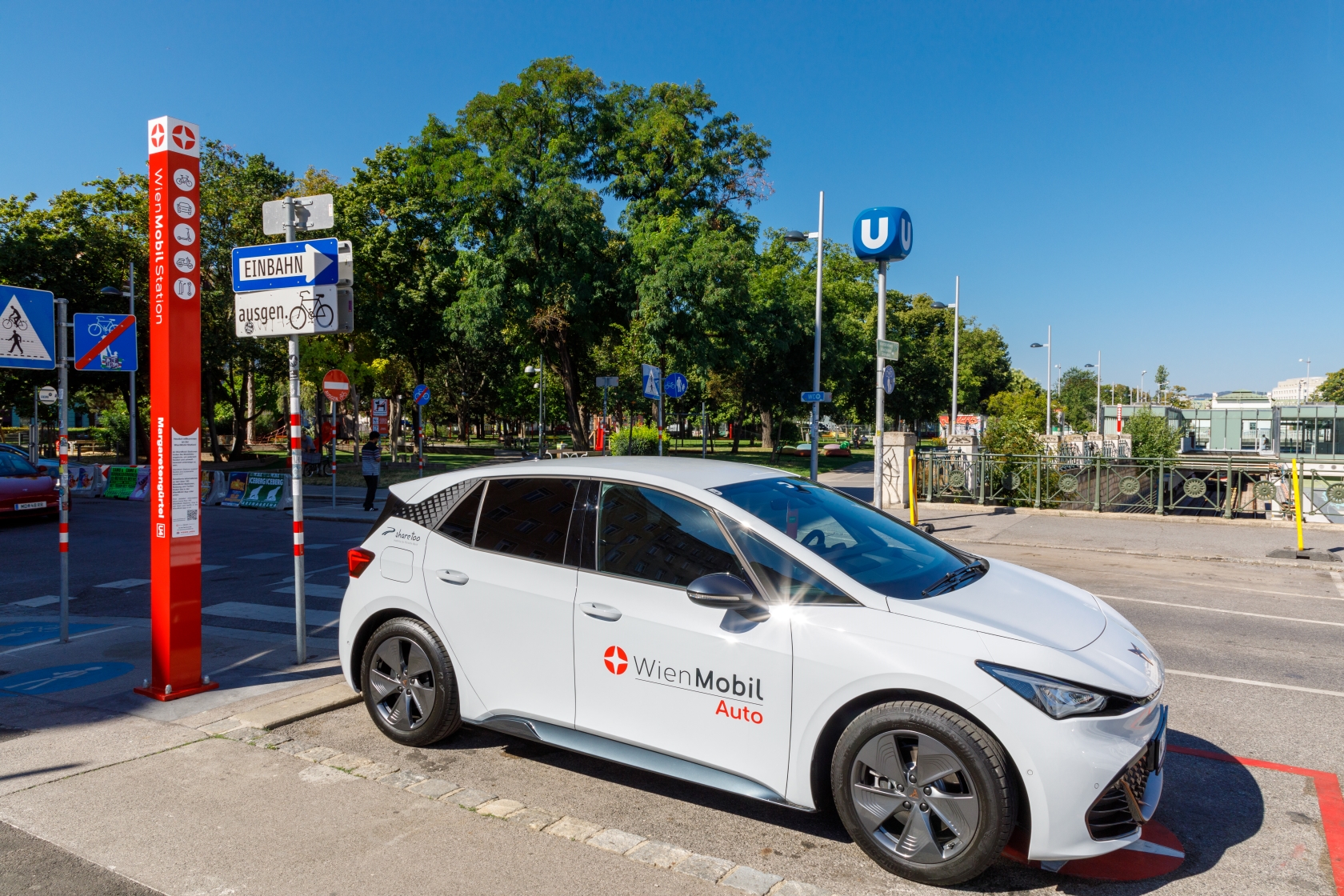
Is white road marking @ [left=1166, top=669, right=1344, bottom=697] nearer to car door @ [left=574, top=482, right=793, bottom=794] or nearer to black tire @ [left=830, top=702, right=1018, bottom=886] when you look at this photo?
black tire @ [left=830, top=702, right=1018, bottom=886]

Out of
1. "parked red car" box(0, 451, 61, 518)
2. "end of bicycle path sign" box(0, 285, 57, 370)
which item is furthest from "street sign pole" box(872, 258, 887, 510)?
"parked red car" box(0, 451, 61, 518)

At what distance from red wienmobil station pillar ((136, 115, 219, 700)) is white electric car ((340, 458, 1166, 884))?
1.37 m

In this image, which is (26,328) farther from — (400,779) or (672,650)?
(672,650)

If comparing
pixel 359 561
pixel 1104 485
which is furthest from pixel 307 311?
pixel 1104 485

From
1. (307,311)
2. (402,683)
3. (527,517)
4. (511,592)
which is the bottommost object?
(402,683)

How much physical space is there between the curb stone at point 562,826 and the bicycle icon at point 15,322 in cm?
450

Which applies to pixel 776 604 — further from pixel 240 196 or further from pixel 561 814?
pixel 240 196

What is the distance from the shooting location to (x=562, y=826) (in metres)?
3.91

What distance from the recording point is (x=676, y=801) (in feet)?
13.8

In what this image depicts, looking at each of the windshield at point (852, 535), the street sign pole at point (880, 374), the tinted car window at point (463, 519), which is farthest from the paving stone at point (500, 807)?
the street sign pole at point (880, 374)

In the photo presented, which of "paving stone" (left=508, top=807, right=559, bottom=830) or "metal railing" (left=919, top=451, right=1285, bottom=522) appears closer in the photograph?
"paving stone" (left=508, top=807, right=559, bottom=830)

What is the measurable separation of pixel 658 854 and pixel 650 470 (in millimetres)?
1773

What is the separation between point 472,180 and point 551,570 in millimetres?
28376

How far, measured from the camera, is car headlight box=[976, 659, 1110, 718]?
3.19 m
